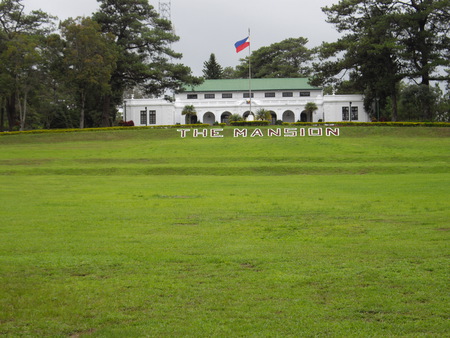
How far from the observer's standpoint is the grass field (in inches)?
212

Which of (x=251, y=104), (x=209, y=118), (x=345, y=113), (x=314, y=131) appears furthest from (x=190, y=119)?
(x=314, y=131)

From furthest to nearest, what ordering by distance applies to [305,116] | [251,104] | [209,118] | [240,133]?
[209,118]
[305,116]
[251,104]
[240,133]

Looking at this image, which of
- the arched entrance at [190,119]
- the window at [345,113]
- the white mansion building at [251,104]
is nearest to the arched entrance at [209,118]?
the white mansion building at [251,104]

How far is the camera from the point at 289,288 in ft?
20.8

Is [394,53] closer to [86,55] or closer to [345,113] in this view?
[345,113]

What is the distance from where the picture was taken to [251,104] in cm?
7162

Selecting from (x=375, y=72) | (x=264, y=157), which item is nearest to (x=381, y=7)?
(x=375, y=72)

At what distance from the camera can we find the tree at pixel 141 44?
59656mm

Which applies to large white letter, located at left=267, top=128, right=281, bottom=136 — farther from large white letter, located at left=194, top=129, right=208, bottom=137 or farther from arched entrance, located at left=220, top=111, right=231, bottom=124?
arched entrance, located at left=220, top=111, right=231, bottom=124

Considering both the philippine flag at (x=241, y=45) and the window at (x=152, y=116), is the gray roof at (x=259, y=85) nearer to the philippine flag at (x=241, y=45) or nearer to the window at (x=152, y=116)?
the window at (x=152, y=116)

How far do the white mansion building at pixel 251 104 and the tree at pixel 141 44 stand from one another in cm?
790

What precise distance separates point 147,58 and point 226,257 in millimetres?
58114

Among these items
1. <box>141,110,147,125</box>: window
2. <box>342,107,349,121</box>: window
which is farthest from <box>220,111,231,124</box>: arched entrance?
<box>342,107,349,121</box>: window

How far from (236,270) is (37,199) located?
987 centimetres
